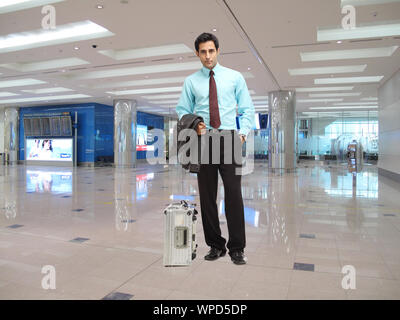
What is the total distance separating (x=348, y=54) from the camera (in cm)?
980

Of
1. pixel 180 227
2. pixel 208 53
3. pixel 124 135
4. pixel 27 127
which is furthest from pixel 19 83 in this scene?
pixel 180 227

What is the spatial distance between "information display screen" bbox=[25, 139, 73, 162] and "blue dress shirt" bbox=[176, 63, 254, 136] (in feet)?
63.9

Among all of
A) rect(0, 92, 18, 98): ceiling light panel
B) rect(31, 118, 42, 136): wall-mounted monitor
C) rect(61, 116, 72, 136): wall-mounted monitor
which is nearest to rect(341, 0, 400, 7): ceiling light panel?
rect(0, 92, 18, 98): ceiling light panel

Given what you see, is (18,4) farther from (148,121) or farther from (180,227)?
(148,121)

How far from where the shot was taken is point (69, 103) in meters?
20.3

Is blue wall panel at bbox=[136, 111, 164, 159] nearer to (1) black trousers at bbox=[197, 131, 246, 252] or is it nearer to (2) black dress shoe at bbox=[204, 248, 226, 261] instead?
(2) black dress shoe at bbox=[204, 248, 226, 261]

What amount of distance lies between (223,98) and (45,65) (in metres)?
10.7

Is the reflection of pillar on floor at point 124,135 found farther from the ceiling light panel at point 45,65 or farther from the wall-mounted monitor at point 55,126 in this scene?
the ceiling light panel at point 45,65

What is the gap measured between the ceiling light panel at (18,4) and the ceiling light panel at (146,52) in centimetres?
314

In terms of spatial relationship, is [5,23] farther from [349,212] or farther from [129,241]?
[349,212]

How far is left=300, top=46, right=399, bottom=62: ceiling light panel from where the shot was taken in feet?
31.2

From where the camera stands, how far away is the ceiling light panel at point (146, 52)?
963 centimetres
